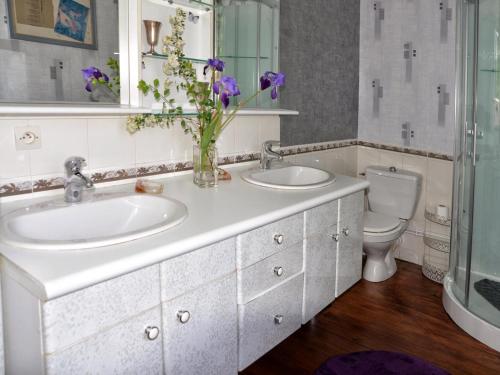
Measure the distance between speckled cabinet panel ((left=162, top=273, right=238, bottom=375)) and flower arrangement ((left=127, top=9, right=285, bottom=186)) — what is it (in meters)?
0.59

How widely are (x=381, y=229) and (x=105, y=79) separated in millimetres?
1763

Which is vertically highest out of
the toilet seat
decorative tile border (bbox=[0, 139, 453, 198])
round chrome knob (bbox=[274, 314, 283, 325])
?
decorative tile border (bbox=[0, 139, 453, 198])

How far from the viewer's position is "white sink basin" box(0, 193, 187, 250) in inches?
49.5

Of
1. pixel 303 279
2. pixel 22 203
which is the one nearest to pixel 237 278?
pixel 303 279

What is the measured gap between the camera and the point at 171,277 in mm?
1372

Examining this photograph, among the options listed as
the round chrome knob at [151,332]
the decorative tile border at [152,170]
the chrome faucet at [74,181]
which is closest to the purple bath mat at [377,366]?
the round chrome knob at [151,332]

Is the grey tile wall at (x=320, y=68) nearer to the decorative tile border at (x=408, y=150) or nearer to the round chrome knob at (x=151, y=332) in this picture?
the decorative tile border at (x=408, y=150)

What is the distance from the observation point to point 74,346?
115 cm

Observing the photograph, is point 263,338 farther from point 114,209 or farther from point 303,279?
point 114,209

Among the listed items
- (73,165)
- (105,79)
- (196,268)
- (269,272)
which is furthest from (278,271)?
(105,79)

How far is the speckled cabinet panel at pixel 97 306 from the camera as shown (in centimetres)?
110

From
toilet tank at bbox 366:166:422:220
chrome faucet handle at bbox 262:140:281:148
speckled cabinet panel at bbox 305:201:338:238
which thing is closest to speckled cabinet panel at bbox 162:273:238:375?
speckled cabinet panel at bbox 305:201:338:238

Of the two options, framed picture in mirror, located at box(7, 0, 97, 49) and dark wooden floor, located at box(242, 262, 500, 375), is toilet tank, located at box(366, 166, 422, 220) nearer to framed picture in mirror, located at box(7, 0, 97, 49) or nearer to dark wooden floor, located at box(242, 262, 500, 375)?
dark wooden floor, located at box(242, 262, 500, 375)

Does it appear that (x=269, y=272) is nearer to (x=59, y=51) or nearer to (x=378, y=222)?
(x=59, y=51)
